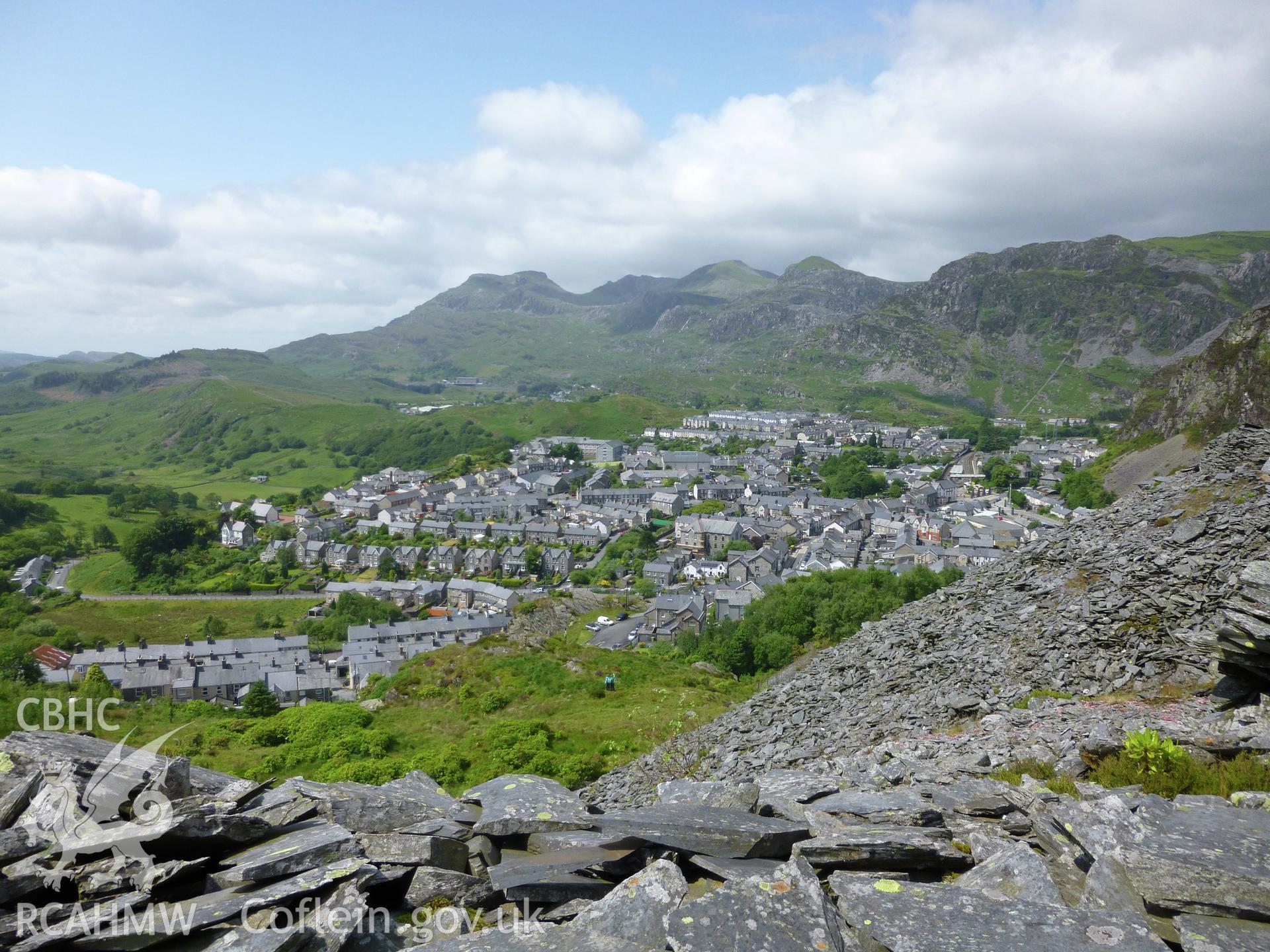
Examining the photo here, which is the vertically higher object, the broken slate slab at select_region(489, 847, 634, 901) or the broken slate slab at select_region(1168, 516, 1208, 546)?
the broken slate slab at select_region(1168, 516, 1208, 546)

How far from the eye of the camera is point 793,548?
8412 cm

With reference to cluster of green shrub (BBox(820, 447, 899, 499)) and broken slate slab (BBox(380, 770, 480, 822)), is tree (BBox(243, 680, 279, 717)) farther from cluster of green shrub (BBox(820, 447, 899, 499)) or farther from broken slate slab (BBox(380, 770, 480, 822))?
cluster of green shrub (BBox(820, 447, 899, 499))

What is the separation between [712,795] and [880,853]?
2.88 metres

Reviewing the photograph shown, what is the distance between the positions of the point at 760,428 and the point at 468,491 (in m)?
81.7

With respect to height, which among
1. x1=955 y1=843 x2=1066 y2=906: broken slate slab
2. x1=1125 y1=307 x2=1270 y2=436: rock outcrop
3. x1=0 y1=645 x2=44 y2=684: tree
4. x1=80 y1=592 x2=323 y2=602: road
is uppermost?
x1=1125 y1=307 x2=1270 y2=436: rock outcrop

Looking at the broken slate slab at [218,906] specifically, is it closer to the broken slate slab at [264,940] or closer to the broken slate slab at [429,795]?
the broken slate slab at [264,940]

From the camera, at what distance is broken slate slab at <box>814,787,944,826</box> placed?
755 centimetres

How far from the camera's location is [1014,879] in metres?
5.61

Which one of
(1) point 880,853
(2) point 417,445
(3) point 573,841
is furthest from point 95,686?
(2) point 417,445

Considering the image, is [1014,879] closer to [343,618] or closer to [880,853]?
[880,853]

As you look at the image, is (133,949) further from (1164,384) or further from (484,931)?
(1164,384)

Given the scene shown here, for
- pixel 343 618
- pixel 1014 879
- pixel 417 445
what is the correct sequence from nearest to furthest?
pixel 1014 879, pixel 343 618, pixel 417 445

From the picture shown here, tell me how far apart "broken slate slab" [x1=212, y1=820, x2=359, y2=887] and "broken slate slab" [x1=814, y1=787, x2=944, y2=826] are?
5434mm

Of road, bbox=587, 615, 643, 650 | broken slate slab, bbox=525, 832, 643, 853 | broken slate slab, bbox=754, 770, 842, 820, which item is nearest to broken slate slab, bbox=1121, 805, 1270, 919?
broken slate slab, bbox=754, 770, 842, 820
